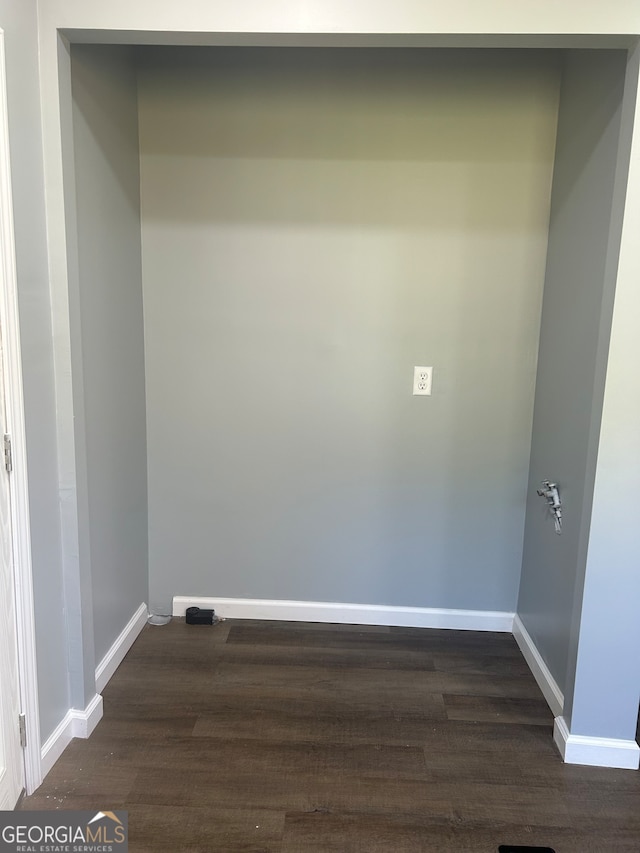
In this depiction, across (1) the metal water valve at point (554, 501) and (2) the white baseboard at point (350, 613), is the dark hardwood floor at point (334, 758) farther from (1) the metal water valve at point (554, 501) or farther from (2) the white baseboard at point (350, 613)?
(1) the metal water valve at point (554, 501)

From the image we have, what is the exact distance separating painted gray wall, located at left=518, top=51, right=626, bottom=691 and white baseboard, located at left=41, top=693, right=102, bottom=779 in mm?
1650

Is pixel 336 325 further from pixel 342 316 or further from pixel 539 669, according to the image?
pixel 539 669

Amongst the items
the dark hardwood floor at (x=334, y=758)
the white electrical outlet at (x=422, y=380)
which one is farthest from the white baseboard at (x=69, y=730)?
the white electrical outlet at (x=422, y=380)

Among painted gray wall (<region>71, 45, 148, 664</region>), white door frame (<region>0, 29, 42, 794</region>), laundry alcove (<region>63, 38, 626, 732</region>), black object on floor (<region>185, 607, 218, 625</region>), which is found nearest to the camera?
white door frame (<region>0, 29, 42, 794</region>)

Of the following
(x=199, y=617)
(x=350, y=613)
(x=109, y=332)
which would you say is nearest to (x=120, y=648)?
(x=199, y=617)

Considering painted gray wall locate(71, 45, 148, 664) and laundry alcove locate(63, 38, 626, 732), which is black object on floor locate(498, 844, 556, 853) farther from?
painted gray wall locate(71, 45, 148, 664)

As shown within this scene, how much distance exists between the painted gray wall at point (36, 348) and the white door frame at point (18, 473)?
0.14ft

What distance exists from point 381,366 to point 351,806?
1.65 m

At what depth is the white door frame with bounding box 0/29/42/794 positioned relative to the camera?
1.60m

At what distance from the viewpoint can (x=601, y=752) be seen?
204 centimetres

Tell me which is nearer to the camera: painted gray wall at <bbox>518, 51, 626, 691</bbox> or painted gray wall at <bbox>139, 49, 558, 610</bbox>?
painted gray wall at <bbox>518, 51, 626, 691</bbox>

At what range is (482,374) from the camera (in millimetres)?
2676

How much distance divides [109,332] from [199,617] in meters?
1.38

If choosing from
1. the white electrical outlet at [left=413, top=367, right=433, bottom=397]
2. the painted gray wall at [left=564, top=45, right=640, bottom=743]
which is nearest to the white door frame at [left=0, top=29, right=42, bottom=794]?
the white electrical outlet at [left=413, top=367, right=433, bottom=397]
